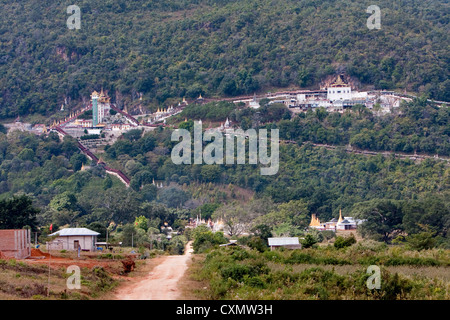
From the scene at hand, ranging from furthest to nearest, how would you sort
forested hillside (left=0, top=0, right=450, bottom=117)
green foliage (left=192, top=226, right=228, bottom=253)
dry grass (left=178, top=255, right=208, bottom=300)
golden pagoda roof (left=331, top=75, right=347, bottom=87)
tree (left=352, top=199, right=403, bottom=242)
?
forested hillside (left=0, top=0, right=450, bottom=117)
golden pagoda roof (left=331, top=75, right=347, bottom=87)
tree (left=352, top=199, right=403, bottom=242)
green foliage (left=192, top=226, right=228, bottom=253)
dry grass (left=178, top=255, right=208, bottom=300)

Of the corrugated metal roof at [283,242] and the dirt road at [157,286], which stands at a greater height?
the dirt road at [157,286]

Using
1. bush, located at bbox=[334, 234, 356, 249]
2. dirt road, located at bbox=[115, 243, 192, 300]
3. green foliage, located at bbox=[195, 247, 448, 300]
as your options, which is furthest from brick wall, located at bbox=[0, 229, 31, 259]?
bush, located at bbox=[334, 234, 356, 249]

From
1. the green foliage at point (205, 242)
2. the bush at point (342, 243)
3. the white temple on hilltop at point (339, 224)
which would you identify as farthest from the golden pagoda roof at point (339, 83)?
the bush at point (342, 243)

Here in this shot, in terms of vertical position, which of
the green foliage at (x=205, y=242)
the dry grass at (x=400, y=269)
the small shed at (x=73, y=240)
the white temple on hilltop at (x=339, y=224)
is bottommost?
the white temple on hilltop at (x=339, y=224)

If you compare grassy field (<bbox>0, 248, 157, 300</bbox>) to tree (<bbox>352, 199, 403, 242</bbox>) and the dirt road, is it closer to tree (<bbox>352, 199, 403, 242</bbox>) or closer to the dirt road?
the dirt road

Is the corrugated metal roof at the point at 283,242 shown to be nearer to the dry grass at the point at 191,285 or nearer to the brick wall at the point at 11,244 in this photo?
the dry grass at the point at 191,285

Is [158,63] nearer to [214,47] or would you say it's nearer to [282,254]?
[214,47]
